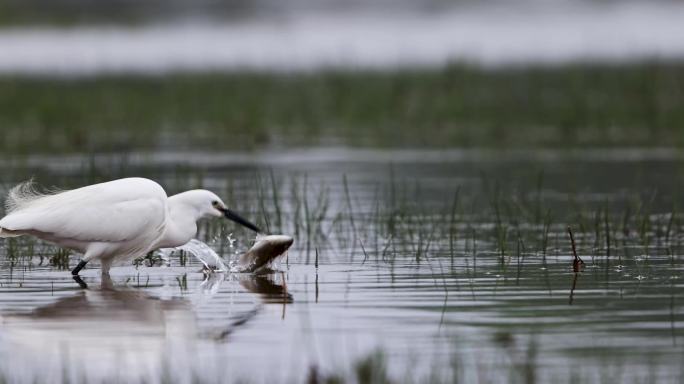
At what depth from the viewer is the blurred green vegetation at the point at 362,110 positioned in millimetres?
24562

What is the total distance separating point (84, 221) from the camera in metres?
11.4

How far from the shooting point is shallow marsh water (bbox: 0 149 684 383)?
7871 millimetres

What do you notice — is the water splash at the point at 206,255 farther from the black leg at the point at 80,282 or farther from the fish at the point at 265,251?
the black leg at the point at 80,282

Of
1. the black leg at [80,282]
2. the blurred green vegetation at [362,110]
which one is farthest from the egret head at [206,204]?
the blurred green vegetation at [362,110]

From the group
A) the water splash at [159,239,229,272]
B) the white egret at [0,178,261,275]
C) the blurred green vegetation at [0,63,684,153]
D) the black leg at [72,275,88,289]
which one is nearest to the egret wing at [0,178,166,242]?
the white egret at [0,178,261,275]

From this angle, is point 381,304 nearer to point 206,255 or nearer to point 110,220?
point 110,220

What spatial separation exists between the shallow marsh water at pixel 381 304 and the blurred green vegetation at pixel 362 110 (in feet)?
24.2

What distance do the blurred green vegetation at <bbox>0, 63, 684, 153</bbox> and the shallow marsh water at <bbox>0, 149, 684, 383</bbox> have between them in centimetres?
738

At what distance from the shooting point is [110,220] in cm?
1145

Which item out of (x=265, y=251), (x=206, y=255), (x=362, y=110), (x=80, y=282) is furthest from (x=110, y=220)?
(x=362, y=110)

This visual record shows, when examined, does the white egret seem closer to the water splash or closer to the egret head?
the egret head

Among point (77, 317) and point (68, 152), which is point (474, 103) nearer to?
point (68, 152)

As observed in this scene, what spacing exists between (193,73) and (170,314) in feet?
76.4

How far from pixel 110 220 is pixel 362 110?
16061 millimetres
